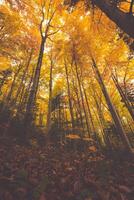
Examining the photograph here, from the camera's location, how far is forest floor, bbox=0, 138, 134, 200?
10.2 ft

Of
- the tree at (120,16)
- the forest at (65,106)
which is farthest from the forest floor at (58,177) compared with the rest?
the tree at (120,16)

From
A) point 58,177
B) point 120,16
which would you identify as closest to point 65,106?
point 58,177

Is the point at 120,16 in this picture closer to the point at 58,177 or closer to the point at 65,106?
the point at 58,177

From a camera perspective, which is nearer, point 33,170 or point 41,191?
point 41,191

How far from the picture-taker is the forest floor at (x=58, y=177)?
10.2 feet

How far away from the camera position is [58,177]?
3.81m

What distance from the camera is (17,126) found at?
6.71 m

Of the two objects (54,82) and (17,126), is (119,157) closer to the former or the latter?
(17,126)

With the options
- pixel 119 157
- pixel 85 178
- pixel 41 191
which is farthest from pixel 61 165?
pixel 119 157

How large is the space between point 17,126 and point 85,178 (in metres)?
4.01

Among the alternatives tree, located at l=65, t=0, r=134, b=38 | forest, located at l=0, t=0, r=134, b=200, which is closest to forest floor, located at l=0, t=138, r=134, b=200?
forest, located at l=0, t=0, r=134, b=200

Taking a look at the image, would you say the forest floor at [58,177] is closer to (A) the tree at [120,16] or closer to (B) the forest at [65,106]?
(B) the forest at [65,106]

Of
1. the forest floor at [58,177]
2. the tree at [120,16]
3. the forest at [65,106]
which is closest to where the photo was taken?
the tree at [120,16]

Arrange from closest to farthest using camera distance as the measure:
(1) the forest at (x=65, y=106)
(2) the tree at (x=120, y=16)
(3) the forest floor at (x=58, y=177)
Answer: (2) the tree at (x=120, y=16), (3) the forest floor at (x=58, y=177), (1) the forest at (x=65, y=106)
